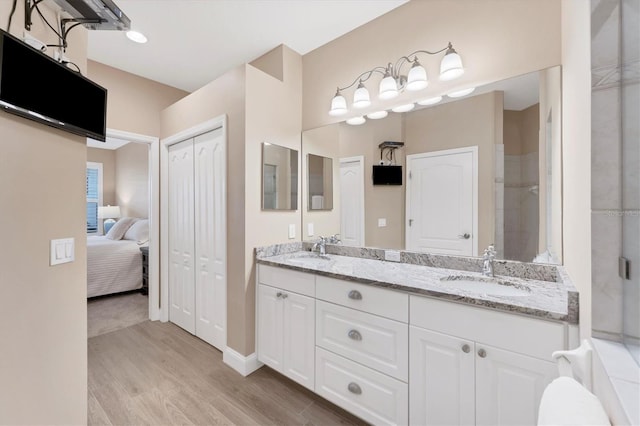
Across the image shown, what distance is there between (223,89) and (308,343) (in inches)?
82.3

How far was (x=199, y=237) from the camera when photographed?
8.68 ft

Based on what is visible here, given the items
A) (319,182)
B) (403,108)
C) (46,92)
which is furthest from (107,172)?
(403,108)

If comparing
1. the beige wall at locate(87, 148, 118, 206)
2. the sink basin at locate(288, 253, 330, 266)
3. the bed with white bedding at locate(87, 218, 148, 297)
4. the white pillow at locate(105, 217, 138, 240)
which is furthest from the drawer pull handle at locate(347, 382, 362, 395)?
the beige wall at locate(87, 148, 118, 206)

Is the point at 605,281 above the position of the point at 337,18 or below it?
below

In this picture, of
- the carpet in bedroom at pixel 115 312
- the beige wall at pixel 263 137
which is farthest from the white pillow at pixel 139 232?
the beige wall at pixel 263 137

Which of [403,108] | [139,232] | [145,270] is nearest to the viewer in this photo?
[403,108]

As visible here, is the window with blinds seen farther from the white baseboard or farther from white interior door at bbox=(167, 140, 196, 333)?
the white baseboard

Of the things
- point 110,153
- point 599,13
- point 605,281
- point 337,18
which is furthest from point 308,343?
point 110,153

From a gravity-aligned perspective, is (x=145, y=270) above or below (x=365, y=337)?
below

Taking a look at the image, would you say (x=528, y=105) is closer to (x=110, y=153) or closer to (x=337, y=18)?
(x=337, y=18)

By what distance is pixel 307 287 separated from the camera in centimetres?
180

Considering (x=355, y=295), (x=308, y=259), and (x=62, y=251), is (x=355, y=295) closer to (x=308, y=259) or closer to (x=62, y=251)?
(x=308, y=259)

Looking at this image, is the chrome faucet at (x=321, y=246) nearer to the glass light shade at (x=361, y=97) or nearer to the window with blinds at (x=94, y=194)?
the glass light shade at (x=361, y=97)

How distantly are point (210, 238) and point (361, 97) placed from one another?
1.77m
